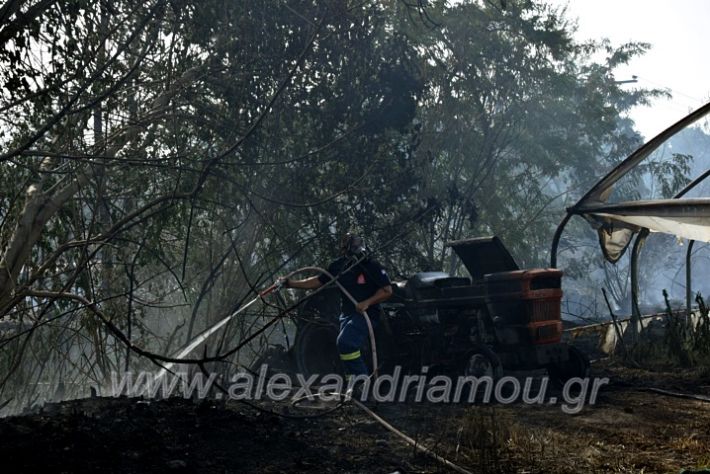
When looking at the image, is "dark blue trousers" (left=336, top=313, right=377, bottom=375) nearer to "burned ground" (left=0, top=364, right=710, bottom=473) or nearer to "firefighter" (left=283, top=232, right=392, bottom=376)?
"firefighter" (left=283, top=232, right=392, bottom=376)

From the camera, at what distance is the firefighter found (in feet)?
27.9

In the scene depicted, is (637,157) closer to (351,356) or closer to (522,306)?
(522,306)

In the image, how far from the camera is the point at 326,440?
6.43 m

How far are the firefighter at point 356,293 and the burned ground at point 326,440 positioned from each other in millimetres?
858

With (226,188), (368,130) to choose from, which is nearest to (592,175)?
(368,130)

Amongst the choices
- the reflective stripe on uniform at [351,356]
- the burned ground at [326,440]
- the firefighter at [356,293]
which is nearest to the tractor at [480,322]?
the firefighter at [356,293]

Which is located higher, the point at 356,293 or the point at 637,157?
the point at 637,157

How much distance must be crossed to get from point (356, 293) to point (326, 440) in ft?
8.21

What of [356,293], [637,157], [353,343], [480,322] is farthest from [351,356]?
[637,157]

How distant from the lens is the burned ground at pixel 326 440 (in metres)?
5.31

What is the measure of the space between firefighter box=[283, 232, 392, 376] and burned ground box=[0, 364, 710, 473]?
0.86 meters

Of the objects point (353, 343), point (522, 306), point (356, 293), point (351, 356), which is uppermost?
point (356, 293)

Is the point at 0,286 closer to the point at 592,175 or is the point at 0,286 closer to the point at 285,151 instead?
the point at 285,151

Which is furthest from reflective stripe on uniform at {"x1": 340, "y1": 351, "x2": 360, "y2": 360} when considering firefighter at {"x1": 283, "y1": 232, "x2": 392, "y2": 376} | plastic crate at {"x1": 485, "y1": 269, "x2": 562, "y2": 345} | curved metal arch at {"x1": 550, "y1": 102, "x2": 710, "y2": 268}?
curved metal arch at {"x1": 550, "y1": 102, "x2": 710, "y2": 268}
